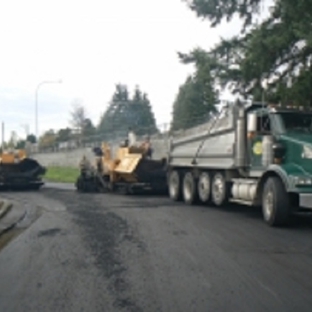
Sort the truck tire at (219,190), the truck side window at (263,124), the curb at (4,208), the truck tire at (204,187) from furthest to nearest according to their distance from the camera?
1. the truck tire at (204,187)
2. the truck tire at (219,190)
3. the curb at (4,208)
4. the truck side window at (263,124)

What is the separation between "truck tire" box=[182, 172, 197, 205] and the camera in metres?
17.9

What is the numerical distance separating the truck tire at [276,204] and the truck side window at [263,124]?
58.9 inches

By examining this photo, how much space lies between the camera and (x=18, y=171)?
26.2 meters

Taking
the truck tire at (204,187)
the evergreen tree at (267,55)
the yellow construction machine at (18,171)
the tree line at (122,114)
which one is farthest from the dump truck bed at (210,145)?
the tree line at (122,114)

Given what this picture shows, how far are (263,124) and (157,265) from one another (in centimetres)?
655

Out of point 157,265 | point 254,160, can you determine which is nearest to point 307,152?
point 254,160

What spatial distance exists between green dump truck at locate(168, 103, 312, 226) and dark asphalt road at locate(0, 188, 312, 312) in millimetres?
645

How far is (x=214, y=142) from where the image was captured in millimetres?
16562

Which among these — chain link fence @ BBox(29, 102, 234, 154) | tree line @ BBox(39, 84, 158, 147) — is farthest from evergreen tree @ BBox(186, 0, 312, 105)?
tree line @ BBox(39, 84, 158, 147)

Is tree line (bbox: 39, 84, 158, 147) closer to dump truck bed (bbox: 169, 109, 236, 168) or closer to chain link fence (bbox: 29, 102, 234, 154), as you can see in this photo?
chain link fence (bbox: 29, 102, 234, 154)

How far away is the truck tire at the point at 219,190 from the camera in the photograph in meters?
15.8

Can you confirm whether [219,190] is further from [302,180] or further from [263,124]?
[302,180]

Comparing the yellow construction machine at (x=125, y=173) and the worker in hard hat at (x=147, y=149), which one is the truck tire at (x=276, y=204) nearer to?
the yellow construction machine at (x=125, y=173)

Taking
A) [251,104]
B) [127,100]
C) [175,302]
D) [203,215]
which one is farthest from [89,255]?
[127,100]
